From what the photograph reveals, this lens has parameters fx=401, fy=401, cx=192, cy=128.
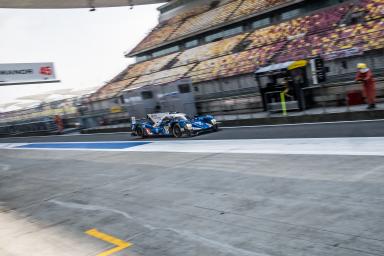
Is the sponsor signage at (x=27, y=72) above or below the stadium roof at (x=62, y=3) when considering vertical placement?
below

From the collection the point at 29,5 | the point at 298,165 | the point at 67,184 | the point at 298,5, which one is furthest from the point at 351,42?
the point at 29,5

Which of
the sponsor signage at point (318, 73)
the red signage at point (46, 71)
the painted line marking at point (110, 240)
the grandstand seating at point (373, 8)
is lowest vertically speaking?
the painted line marking at point (110, 240)

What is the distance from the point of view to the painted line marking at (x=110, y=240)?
17.3 ft

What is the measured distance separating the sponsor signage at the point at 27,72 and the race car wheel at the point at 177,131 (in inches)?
1157

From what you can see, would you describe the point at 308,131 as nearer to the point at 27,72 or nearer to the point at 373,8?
the point at 373,8

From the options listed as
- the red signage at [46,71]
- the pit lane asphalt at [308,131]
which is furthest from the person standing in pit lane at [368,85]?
the red signage at [46,71]

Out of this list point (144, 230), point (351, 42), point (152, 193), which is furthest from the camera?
point (351, 42)

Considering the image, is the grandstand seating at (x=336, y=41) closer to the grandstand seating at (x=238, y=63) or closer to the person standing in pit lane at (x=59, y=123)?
the grandstand seating at (x=238, y=63)

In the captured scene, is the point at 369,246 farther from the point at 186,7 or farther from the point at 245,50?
the point at 186,7

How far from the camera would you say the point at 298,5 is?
2939 centimetres

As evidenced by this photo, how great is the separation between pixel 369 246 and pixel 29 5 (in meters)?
33.2

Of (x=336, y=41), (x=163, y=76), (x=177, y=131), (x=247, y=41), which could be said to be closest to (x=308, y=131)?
(x=177, y=131)

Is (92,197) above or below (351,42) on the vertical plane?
below

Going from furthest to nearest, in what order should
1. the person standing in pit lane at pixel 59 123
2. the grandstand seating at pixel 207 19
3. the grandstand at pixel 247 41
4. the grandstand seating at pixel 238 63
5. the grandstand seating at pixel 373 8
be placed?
the grandstand seating at pixel 207 19
the person standing in pit lane at pixel 59 123
the grandstand seating at pixel 238 63
the grandstand seating at pixel 373 8
the grandstand at pixel 247 41
